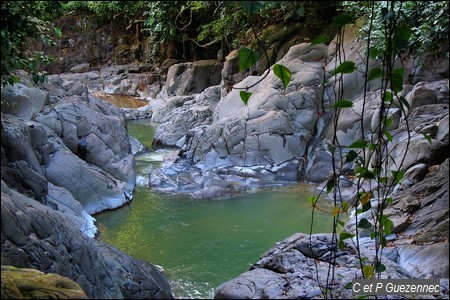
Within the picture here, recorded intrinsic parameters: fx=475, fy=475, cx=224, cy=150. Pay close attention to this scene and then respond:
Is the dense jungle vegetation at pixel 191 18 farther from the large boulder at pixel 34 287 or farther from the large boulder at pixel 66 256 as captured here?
the large boulder at pixel 34 287

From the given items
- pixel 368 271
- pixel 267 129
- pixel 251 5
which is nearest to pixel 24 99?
pixel 267 129

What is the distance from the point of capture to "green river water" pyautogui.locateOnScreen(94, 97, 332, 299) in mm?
5787

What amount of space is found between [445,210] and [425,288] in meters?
2.21

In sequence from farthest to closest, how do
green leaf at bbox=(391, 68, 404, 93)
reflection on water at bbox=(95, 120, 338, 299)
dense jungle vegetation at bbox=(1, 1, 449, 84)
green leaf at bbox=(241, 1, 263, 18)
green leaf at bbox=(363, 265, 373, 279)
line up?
1. reflection on water at bbox=(95, 120, 338, 299)
2. dense jungle vegetation at bbox=(1, 1, 449, 84)
3. green leaf at bbox=(363, 265, 373, 279)
4. green leaf at bbox=(391, 68, 404, 93)
5. green leaf at bbox=(241, 1, 263, 18)

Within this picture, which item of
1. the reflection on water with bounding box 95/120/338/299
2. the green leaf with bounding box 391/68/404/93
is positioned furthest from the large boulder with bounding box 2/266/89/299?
the reflection on water with bounding box 95/120/338/299

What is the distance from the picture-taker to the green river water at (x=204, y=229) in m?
5.79

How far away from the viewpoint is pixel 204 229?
7.12 meters

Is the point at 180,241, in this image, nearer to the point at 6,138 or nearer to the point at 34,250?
the point at 6,138

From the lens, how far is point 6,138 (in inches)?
229

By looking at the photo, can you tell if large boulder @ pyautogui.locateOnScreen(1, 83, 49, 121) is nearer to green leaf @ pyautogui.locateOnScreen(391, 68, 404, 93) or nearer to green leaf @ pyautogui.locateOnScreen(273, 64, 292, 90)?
green leaf @ pyautogui.locateOnScreen(273, 64, 292, 90)

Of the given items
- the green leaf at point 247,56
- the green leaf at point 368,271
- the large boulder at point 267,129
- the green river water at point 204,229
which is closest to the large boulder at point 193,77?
the large boulder at point 267,129

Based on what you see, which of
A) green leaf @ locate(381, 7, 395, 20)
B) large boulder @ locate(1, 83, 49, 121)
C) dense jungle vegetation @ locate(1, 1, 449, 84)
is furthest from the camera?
large boulder @ locate(1, 83, 49, 121)

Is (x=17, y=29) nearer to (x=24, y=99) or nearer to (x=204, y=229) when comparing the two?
(x=204, y=229)

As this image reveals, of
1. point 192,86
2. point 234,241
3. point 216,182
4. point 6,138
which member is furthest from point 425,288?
point 192,86
